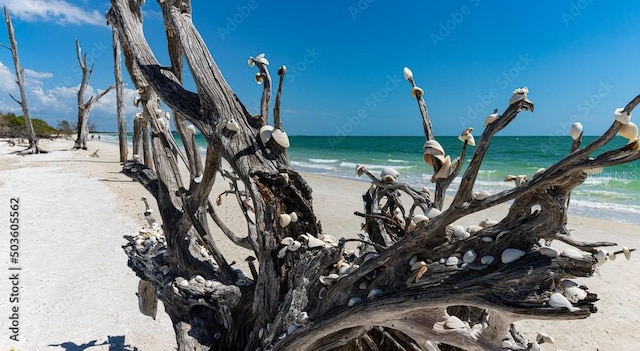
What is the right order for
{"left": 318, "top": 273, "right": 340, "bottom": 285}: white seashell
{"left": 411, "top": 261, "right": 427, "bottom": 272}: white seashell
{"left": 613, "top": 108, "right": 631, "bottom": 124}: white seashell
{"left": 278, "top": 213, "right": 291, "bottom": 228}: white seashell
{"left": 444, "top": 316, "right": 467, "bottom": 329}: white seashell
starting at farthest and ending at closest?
{"left": 278, "top": 213, "right": 291, "bottom": 228}: white seashell → {"left": 318, "top": 273, "right": 340, "bottom": 285}: white seashell → {"left": 444, "top": 316, "right": 467, "bottom": 329}: white seashell → {"left": 411, "top": 261, "right": 427, "bottom": 272}: white seashell → {"left": 613, "top": 108, "right": 631, "bottom": 124}: white seashell

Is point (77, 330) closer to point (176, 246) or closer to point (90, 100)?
point (176, 246)

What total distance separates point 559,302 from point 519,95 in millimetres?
631

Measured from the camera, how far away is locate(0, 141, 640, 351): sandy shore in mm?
3613

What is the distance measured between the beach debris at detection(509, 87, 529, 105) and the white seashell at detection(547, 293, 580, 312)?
60 cm

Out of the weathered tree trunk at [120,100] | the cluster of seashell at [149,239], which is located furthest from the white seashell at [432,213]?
the weathered tree trunk at [120,100]

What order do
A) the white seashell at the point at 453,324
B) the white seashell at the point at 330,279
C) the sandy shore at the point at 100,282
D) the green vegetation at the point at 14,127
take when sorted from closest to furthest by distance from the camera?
the white seashell at the point at 453,324, the white seashell at the point at 330,279, the sandy shore at the point at 100,282, the green vegetation at the point at 14,127

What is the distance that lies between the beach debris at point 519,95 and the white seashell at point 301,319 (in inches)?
45.4

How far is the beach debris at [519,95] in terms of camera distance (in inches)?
48.1

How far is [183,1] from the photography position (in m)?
2.17

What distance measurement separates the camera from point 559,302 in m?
1.05

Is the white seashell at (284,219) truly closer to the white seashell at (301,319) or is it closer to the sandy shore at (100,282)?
the white seashell at (301,319)

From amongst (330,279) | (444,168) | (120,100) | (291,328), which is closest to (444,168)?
(444,168)

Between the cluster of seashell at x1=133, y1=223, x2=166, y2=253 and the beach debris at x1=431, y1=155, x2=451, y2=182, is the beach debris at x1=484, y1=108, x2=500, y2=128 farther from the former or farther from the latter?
the cluster of seashell at x1=133, y1=223, x2=166, y2=253

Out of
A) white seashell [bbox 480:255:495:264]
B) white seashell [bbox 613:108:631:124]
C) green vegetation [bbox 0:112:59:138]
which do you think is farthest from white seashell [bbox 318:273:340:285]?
green vegetation [bbox 0:112:59:138]
